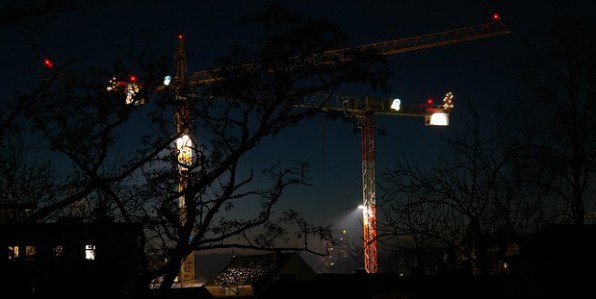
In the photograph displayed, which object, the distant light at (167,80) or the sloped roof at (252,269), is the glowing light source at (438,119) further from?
the distant light at (167,80)

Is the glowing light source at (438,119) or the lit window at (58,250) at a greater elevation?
the glowing light source at (438,119)

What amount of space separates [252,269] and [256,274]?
1.52 metres

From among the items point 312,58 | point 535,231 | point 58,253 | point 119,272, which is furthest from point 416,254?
point 58,253

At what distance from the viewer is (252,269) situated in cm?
5547

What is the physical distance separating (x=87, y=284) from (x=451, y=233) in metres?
7.93

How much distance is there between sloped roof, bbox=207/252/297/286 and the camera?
174 feet

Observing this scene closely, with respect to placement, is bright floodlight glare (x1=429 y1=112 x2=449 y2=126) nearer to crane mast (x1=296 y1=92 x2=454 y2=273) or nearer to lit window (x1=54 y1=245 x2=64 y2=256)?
crane mast (x1=296 y1=92 x2=454 y2=273)

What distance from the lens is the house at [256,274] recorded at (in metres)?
52.3

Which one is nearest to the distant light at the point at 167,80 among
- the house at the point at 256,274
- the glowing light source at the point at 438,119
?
the house at the point at 256,274

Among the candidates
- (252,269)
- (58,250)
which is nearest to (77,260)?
(58,250)

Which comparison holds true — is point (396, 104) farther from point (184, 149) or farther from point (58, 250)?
point (58, 250)

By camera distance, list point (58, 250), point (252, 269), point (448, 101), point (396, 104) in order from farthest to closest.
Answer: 1. point (396, 104)
2. point (448, 101)
3. point (252, 269)
4. point (58, 250)

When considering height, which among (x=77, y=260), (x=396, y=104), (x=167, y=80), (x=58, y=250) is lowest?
(x=77, y=260)

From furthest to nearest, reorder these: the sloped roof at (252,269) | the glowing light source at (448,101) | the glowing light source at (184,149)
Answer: the glowing light source at (448,101)
the sloped roof at (252,269)
the glowing light source at (184,149)
